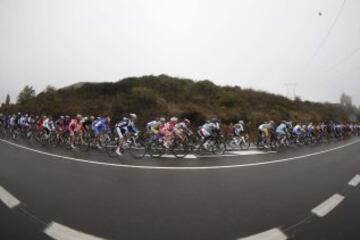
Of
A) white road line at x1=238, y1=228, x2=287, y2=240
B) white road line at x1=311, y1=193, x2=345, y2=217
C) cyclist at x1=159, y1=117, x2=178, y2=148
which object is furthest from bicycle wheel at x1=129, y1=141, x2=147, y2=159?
white road line at x1=238, y1=228, x2=287, y2=240

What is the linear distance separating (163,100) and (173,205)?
30.9 metres

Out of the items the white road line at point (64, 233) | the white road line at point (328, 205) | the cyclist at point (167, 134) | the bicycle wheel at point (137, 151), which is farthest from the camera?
the cyclist at point (167, 134)

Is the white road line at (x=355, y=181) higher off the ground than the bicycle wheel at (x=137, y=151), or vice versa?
the bicycle wheel at (x=137, y=151)

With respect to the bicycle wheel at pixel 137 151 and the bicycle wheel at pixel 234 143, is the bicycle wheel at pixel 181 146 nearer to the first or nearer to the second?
the bicycle wheel at pixel 137 151

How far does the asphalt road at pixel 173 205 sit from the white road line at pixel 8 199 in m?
0.09

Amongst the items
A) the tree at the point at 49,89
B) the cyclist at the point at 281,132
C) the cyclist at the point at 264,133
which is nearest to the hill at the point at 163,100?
the tree at the point at 49,89

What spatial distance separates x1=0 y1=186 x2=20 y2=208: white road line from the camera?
11.5 feet

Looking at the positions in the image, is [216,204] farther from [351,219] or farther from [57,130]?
[57,130]

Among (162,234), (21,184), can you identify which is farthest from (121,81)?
(162,234)

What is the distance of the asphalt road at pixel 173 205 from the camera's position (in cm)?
266

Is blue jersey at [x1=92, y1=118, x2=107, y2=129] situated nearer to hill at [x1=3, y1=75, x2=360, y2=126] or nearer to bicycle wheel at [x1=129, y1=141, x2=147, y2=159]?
bicycle wheel at [x1=129, y1=141, x2=147, y2=159]

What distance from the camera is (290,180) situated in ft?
18.2

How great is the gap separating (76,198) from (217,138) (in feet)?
27.2

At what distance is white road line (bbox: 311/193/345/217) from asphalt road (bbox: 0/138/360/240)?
0.27 feet
